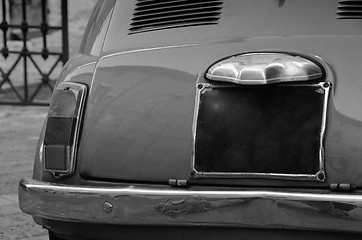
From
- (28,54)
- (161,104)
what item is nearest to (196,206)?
(161,104)

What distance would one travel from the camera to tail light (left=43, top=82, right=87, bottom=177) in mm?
2971

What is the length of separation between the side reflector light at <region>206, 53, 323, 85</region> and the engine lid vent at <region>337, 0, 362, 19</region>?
0.77ft

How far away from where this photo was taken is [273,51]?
2.85 meters

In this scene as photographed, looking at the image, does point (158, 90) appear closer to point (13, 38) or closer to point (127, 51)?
point (127, 51)

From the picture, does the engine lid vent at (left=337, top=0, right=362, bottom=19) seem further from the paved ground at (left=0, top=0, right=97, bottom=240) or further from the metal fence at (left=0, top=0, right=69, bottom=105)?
the metal fence at (left=0, top=0, right=69, bottom=105)

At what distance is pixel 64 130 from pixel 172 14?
0.59 metres

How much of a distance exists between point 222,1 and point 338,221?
3.05 ft

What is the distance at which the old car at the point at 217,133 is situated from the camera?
8.75ft

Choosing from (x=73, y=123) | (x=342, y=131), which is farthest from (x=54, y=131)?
(x=342, y=131)

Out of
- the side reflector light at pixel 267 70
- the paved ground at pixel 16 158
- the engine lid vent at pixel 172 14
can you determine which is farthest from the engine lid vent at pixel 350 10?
the paved ground at pixel 16 158

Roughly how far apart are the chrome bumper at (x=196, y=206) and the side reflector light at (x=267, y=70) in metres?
0.35

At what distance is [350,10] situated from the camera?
289 cm

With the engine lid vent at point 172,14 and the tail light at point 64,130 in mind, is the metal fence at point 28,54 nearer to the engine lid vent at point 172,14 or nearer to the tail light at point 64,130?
the engine lid vent at point 172,14

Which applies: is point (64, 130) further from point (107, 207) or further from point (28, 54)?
point (28, 54)
